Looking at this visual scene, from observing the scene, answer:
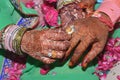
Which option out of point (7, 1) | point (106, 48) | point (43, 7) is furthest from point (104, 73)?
point (7, 1)

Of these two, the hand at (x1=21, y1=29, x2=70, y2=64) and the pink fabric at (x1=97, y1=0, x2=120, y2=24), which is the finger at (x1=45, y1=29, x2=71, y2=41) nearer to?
the hand at (x1=21, y1=29, x2=70, y2=64)

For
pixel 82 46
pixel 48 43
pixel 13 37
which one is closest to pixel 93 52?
pixel 82 46

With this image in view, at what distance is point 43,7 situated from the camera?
116 cm

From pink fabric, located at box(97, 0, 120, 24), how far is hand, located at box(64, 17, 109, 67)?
0.06m

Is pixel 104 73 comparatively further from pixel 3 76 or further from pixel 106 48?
pixel 3 76

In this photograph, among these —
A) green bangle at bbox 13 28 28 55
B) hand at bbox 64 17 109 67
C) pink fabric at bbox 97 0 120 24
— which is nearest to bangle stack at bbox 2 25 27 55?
green bangle at bbox 13 28 28 55

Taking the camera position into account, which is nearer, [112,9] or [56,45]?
[56,45]

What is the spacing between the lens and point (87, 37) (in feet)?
3.21

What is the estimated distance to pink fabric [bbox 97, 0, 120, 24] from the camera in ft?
3.50

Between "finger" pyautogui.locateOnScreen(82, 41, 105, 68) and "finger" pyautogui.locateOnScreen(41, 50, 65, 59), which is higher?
"finger" pyautogui.locateOnScreen(41, 50, 65, 59)

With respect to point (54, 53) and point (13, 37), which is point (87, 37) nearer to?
point (54, 53)

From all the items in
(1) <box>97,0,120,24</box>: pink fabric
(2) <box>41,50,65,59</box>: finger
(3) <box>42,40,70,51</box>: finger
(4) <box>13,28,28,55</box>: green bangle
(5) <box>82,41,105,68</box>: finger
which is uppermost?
(4) <box>13,28,28,55</box>: green bangle

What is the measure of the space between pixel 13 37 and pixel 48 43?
0.12 m

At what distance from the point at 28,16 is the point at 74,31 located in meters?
0.22
